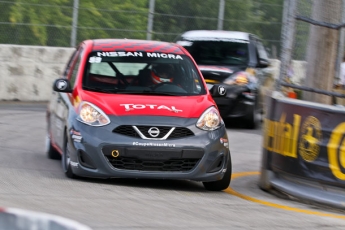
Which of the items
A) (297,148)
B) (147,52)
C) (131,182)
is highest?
(147,52)

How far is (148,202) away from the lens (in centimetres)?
841

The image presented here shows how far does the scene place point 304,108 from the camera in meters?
9.30

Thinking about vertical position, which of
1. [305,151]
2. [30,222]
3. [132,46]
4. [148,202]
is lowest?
[148,202]

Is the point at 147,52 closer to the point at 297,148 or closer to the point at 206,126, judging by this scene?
the point at 206,126

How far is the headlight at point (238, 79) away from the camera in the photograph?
1609 cm

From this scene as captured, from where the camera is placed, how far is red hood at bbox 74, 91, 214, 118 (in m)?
9.39

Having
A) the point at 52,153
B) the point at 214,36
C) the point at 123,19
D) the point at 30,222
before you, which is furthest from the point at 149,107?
the point at 123,19

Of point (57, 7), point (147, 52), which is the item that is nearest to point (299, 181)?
point (147, 52)

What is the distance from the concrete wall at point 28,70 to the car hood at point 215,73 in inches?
131

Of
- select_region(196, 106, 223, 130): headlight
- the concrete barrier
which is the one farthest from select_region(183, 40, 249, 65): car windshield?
the concrete barrier

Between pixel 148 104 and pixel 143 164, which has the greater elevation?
pixel 148 104

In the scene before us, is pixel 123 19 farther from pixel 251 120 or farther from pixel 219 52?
pixel 251 120

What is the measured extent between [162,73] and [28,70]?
10195 mm

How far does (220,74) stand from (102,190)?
7486 mm
